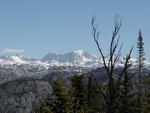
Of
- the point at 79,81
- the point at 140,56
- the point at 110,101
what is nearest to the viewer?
the point at 110,101

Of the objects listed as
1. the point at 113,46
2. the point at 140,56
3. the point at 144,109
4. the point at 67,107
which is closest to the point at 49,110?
the point at 67,107

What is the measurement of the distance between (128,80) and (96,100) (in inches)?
613

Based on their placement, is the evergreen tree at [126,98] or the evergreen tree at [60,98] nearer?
the evergreen tree at [60,98]

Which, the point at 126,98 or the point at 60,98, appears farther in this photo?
the point at 126,98

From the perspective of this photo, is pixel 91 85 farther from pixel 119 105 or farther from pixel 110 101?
pixel 110 101

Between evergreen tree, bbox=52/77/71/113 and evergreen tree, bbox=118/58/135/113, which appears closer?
evergreen tree, bbox=52/77/71/113

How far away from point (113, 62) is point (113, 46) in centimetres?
72

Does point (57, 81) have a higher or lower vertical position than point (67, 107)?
higher

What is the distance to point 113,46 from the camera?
1452cm

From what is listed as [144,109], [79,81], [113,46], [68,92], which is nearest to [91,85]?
[79,81]

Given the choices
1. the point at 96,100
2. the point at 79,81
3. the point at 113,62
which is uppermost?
the point at 113,62

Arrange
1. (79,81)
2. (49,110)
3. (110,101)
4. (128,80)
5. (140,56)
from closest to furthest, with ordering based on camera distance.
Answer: (110,101) → (49,110) → (128,80) → (79,81) → (140,56)

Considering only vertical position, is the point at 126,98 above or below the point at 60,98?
below

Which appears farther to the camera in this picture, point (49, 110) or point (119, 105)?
point (119, 105)
